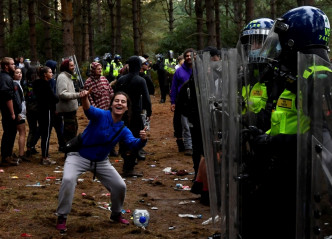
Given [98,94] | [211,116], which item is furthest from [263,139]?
[98,94]

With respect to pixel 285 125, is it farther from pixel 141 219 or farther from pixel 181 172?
pixel 181 172

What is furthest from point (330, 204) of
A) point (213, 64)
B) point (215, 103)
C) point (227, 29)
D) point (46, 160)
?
point (227, 29)

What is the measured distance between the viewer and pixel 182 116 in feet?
36.1

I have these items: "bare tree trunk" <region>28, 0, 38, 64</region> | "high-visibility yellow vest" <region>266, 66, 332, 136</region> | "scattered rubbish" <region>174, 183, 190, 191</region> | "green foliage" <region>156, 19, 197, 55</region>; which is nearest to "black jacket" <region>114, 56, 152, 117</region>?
"scattered rubbish" <region>174, 183, 190, 191</region>

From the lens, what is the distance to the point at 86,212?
6.61 m

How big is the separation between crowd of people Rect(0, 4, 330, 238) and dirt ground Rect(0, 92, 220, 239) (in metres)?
0.26

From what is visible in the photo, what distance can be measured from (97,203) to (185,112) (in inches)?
90.4

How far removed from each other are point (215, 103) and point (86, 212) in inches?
96.8

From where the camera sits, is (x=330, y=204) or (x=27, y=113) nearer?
(x=330, y=204)

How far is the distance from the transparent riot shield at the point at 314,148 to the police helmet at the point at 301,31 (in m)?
0.56

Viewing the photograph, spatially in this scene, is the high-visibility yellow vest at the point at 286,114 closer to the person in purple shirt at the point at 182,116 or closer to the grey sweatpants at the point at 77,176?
the grey sweatpants at the point at 77,176

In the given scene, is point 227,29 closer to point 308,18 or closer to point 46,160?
point 46,160

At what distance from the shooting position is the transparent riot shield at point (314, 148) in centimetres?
310

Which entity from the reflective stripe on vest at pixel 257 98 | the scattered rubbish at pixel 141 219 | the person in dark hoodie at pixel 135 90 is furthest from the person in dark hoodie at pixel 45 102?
the reflective stripe on vest at pixel 257 98
